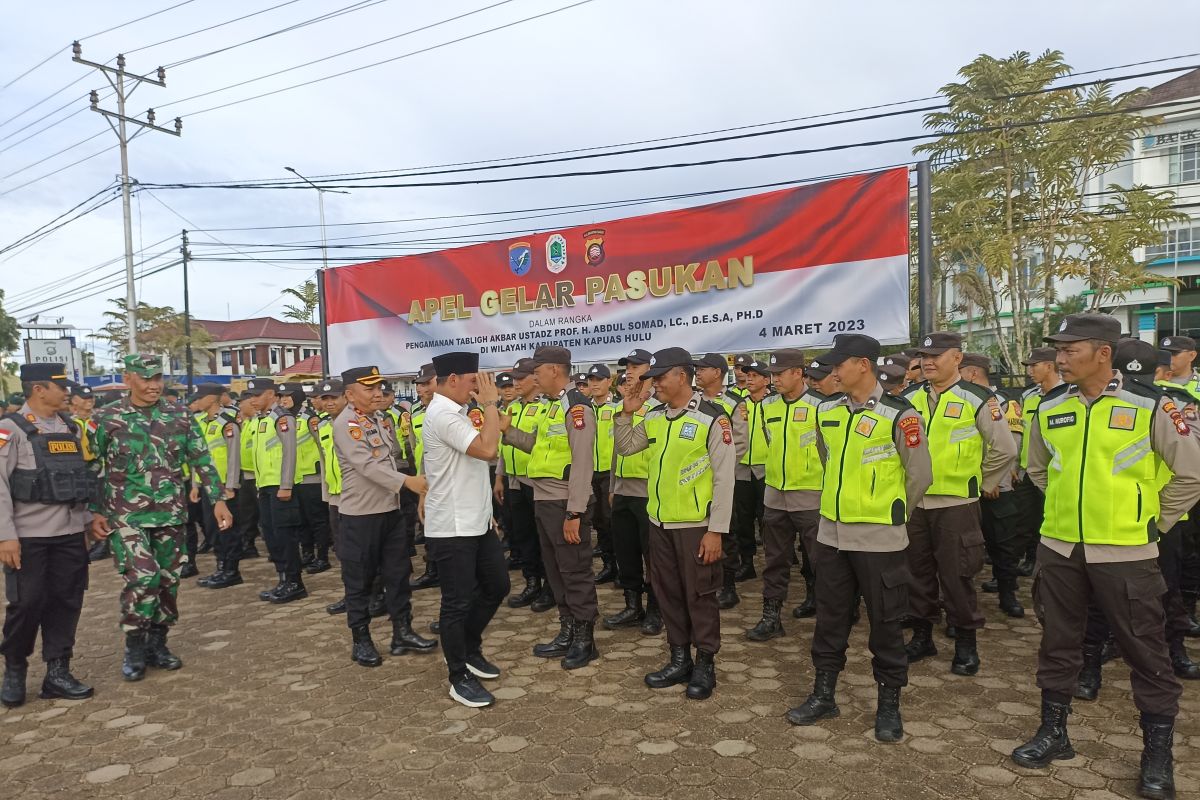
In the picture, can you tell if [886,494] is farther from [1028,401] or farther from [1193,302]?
[1193,302]

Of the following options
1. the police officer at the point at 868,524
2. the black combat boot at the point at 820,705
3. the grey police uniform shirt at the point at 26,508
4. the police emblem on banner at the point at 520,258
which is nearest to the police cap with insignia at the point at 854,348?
the police officer at the point at 868,524

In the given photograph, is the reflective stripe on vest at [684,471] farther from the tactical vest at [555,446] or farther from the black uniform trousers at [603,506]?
the black uniform trousers at [603,506]

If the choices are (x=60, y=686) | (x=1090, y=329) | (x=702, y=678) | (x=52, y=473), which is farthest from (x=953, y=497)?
(x=60, y=686)

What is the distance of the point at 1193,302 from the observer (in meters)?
28.2

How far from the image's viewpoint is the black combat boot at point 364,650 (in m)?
5.08

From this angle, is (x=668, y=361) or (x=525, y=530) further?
(x=525, y=530)

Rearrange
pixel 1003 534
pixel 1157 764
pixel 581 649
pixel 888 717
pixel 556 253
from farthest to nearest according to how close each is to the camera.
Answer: pixel 556 253 < pixel 1003 534 < pixel 581 649 < pixel 888 717 < pixel 1157 764

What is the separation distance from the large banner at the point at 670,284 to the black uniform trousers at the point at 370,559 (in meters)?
4.30

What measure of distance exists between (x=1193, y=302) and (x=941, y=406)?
103ft

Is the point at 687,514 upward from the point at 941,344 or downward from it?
downward

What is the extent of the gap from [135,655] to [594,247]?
6265mm

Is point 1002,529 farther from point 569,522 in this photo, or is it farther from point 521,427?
point 521,427

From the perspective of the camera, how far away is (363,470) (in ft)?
16.4

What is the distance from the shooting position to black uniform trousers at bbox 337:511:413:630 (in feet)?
16.9
